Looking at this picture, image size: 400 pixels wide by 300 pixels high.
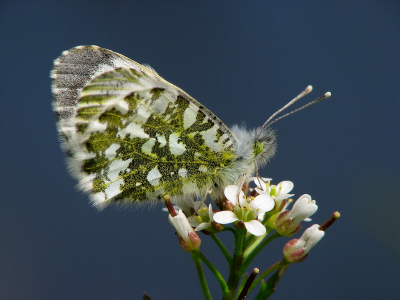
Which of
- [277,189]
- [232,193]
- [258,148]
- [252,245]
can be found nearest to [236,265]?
[252,245]

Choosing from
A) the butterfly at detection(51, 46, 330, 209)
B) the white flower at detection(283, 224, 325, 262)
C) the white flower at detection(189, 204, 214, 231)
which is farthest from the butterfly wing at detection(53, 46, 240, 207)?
the white flower at detection(283, 224, 325, 262)

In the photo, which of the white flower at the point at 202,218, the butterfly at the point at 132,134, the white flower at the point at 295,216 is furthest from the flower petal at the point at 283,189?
the white flower at the point at 202,218

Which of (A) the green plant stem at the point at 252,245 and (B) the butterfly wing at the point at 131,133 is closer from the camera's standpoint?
(A) the green plant stem at the point at 252,245

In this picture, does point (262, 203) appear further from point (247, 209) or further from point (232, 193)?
point (232, 193)

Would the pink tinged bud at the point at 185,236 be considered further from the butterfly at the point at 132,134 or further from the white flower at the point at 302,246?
the white flower at the point at 302,246

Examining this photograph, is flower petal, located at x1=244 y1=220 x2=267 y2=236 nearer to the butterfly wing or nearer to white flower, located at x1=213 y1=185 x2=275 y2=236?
white flower, located at x1=213 y1=185 x2=275 y2=236

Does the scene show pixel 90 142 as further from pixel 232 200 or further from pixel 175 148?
pixel 232 200

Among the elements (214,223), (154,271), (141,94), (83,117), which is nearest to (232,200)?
(214,223)
